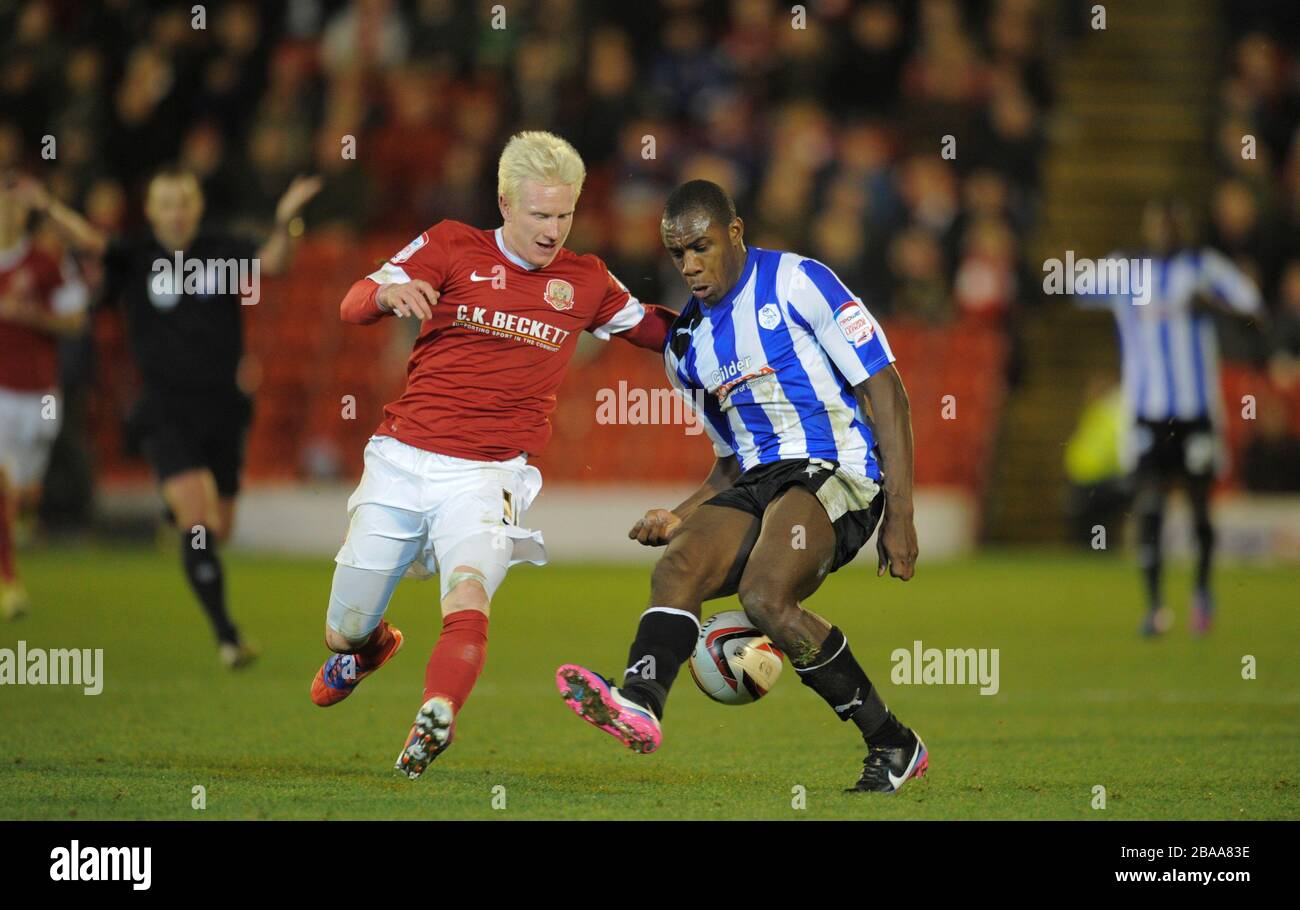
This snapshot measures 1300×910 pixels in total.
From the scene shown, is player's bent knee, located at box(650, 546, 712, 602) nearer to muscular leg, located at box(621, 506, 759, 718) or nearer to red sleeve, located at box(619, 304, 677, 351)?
muscular leg, located at box(621, 506, 759, 718)

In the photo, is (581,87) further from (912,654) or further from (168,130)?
(912,654)

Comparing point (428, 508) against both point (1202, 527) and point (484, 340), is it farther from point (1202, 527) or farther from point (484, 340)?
point (1202, 527)

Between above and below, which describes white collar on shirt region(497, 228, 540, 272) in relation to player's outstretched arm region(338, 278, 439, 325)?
above

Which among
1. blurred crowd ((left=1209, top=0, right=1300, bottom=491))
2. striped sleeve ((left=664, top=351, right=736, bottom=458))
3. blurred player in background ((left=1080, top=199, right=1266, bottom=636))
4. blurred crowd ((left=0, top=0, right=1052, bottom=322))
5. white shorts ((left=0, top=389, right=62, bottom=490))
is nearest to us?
striped sleeve ((left=664, top=351, right=736, bottom=458))

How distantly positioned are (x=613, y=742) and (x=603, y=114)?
33.6ft

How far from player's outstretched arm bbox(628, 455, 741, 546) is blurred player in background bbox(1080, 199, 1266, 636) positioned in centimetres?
504

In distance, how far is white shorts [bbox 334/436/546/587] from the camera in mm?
5598

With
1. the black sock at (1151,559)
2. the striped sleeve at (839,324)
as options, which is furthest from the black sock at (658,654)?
the black sock at (1151,559)

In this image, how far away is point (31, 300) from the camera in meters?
11.0

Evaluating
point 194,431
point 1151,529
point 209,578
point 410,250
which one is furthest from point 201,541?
point 1151,529

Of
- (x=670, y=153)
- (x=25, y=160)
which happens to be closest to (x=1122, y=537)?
(x=670, y=153)

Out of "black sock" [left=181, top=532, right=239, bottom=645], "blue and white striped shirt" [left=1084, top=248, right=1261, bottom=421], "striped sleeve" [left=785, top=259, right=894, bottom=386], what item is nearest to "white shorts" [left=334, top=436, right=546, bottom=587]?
"striped sleeve" [left=785, top=259, right=894, bottom=386]

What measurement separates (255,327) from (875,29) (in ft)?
20.6

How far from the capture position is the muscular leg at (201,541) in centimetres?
842
